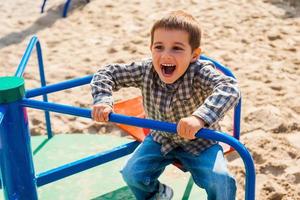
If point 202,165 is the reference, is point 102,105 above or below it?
above

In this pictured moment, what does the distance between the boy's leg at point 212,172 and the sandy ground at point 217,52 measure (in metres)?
0.56

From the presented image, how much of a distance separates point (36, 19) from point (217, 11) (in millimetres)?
1853

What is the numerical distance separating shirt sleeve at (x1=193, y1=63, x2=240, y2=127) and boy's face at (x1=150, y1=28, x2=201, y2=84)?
0.09 m

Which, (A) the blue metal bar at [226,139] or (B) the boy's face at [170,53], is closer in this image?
(A) the blue metal bar at [226,139]

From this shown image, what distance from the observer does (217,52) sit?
4.14 meters

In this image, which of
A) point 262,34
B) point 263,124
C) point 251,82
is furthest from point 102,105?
point 262,34

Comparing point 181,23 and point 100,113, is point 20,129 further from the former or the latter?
point 181,23

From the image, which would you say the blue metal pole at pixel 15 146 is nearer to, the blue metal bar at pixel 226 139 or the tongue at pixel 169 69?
the blue metal bar at pixel 226 139

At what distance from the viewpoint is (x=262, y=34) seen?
14.6ft

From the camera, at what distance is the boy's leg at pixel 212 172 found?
1.86m

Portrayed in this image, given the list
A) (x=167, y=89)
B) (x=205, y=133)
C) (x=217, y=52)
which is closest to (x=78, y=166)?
(x=167, y=89)

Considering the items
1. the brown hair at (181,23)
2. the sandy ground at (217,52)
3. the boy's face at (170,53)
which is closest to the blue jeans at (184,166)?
the boy's face at (170,53)

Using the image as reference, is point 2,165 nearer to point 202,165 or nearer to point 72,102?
point 202,165

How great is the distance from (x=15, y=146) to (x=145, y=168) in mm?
501
